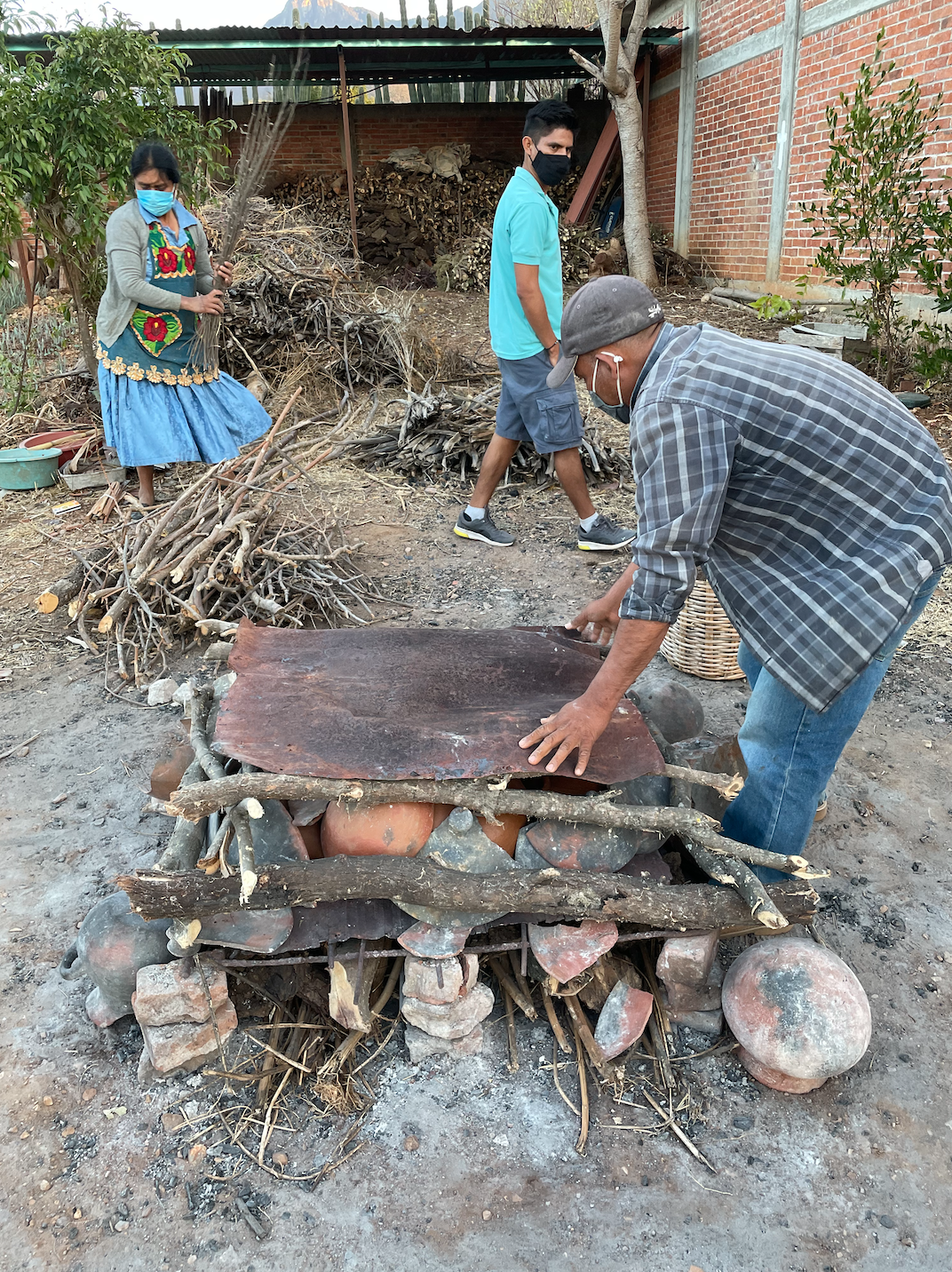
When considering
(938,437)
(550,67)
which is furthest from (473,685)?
(550,67)

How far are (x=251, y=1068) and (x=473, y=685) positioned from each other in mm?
1095

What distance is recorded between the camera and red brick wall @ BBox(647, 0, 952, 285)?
6.61 meters

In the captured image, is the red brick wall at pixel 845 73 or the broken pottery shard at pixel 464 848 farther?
the red brick wall at pixel 845 73

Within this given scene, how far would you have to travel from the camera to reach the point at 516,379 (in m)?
4.50

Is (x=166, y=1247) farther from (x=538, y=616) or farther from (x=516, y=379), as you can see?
(x=516, y=379)

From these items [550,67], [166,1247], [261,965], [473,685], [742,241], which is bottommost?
[166,1247]

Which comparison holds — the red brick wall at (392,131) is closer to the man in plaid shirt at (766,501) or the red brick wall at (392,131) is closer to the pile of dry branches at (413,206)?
the pile of dry branches at (413,206)

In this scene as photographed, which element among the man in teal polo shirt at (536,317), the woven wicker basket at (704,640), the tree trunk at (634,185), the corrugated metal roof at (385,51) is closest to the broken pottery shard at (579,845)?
the woven wicker basket at (704,640)

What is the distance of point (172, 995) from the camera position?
6.40ft

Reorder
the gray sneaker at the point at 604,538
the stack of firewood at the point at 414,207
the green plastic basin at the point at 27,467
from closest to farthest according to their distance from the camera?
the gray sneaker at the point at 604,538 < the green plastic basin at the point at 27,467 < the stack of firewood at the point at 414,207

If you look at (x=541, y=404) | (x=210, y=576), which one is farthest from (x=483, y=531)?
(x=210, y=576)

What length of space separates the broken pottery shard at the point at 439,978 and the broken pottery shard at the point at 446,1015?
2cm

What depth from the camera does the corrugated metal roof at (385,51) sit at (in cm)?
972

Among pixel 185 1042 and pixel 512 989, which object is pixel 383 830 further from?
pixel 185 1042
